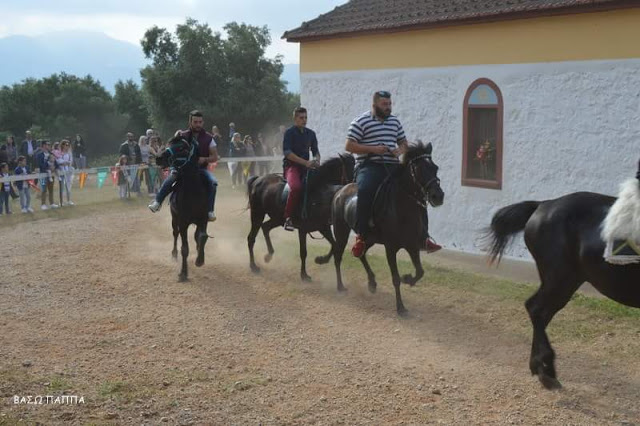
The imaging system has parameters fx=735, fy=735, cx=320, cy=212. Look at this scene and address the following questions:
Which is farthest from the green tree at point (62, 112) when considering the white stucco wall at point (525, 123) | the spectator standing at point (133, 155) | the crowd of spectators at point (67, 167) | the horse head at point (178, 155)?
the horse head at point (178, 155)

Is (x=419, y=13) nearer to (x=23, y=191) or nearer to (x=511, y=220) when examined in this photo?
(x=511, y=220)

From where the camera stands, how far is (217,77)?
38188 millimetres

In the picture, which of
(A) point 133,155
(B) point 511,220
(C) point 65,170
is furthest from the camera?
(A) point 133,155

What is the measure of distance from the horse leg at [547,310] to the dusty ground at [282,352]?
0.15 m

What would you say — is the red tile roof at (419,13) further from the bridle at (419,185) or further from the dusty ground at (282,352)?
the dusty ground at (282,352)

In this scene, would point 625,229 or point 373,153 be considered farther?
point 373,153

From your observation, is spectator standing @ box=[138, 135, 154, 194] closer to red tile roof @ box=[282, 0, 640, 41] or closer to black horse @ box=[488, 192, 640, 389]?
red tile roof @ box=[282, 0, 640, 41]

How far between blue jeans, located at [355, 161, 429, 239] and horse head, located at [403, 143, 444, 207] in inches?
18.9

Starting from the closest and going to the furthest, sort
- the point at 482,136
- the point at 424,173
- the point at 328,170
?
the point at 424,173
the point at 328,170
the point at 482,136

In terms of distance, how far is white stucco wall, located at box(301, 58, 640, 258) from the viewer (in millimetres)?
11195

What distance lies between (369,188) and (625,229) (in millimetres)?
4042

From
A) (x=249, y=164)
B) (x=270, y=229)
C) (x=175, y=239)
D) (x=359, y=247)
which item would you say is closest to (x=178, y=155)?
(x=175, y=239)

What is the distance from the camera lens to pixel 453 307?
981 centimetres

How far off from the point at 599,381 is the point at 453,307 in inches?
118
